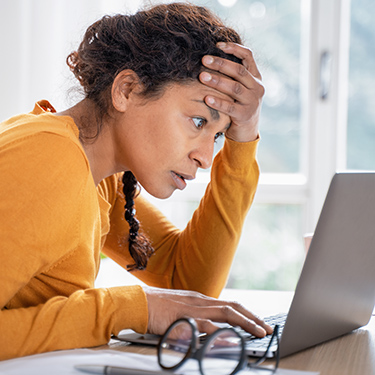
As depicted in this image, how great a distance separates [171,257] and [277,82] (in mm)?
1595

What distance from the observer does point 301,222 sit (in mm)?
2758

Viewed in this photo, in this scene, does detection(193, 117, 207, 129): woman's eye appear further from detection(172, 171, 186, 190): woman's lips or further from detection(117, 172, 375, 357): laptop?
detection(117, 172, 375, 357): laptop

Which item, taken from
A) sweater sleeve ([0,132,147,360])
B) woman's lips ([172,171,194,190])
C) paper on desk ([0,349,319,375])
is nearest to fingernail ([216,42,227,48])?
woman's lips ([172,171,194,190])

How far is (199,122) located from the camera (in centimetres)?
107

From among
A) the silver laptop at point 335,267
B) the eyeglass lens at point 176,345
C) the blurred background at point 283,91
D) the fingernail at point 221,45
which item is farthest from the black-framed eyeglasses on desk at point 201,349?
the blurred background at point 283,91

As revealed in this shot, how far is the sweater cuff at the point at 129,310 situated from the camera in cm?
84

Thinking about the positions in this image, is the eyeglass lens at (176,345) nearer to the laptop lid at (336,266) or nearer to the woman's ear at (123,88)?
the laptop lid at (336,266)

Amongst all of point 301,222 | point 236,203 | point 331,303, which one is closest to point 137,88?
point 236,203

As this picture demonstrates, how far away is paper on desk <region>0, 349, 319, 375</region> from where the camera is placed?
680mm

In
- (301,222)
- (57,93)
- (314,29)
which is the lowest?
(301,222)

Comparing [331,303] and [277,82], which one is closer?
[331,303]

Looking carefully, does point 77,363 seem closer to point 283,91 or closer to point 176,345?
point 176,345

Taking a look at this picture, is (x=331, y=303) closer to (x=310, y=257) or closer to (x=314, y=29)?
(x=310, y=257)

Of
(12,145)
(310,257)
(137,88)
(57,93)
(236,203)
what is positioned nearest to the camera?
(310,257)
